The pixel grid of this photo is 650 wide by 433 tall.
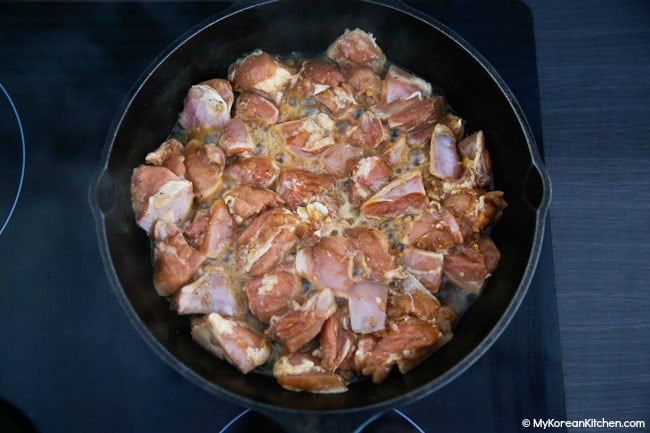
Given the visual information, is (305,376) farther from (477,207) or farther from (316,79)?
(316,79)

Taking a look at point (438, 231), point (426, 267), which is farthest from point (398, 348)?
point (438, 231)

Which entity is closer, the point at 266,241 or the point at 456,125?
the point at 266,241

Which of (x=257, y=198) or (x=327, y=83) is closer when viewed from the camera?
(x=257, y=198)

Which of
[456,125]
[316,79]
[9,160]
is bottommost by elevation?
[456,125]

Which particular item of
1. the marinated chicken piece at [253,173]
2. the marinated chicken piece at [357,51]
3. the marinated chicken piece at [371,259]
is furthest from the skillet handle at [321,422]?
the marinated chicken piece at [357,51]

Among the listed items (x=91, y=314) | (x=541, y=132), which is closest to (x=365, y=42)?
(x=541, y=132)

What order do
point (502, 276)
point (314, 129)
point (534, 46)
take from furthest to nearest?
point (534, 46) < point (314, 129) < point (502, 276)

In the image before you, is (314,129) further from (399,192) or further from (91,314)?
(91,314)
